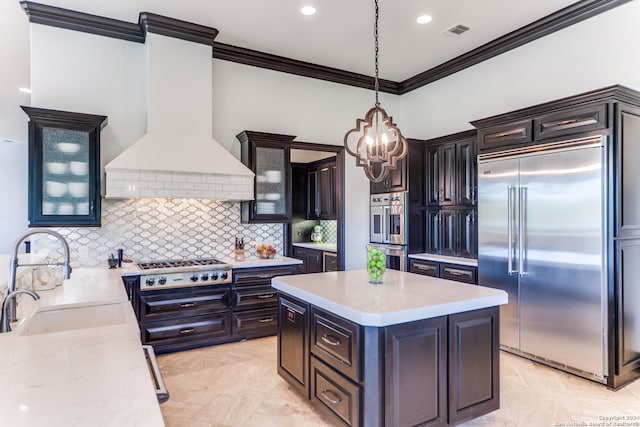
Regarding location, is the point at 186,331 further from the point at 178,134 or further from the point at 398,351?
the point at 398,351

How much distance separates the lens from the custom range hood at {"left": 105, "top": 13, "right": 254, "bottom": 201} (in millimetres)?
3852

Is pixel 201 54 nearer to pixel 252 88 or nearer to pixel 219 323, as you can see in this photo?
pixel 252 88

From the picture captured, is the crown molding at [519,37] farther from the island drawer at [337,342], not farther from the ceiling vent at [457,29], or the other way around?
the island drawer at [337,342]

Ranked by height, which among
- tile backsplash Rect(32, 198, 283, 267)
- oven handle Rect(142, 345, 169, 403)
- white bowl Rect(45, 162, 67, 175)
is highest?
white bowl Rect(45, 162, 67, 175)

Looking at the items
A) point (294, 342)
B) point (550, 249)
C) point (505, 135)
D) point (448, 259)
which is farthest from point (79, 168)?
point (550, 249)

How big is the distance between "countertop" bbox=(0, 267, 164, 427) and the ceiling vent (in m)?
4.21

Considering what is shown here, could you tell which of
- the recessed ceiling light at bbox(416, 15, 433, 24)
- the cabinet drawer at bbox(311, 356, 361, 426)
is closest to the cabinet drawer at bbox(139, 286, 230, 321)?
the cabinet drawer at bbox(311, 356, 361, 426)

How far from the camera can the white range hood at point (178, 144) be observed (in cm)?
383

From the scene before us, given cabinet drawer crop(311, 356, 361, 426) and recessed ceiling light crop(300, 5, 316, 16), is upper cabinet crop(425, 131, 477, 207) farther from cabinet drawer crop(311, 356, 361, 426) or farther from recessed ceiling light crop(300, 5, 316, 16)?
cabinet drawer crop(311, 356, 361, 426)

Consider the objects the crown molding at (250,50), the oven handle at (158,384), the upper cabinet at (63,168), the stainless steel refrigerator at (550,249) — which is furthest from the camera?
the crown molding at (250,50)

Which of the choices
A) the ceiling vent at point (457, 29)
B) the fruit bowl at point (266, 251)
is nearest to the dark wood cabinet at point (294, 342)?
the fruit bowl at point (266, 251)

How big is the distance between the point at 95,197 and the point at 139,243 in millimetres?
730

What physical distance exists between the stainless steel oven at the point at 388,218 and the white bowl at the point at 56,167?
3.79 m

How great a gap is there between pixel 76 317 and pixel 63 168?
203cm
